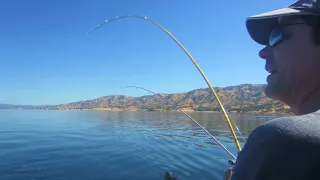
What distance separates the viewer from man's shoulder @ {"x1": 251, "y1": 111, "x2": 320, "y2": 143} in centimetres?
110

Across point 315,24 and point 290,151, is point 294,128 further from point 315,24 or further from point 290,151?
point 315,24

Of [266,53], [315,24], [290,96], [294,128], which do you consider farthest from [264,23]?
[294,128]

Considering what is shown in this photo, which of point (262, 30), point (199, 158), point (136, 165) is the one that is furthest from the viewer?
point (199, 158)

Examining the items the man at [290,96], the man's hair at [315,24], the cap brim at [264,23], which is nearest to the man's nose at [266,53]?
the man at [290,96]

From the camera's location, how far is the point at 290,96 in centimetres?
178

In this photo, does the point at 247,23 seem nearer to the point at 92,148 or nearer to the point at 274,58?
the point at 274,58

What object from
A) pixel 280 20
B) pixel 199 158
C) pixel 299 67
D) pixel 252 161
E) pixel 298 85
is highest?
pixel 280 20

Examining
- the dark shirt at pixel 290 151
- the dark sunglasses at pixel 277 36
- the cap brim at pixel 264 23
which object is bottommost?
the dark shirt at pixel 290 151

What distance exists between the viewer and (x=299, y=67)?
5.26 ft

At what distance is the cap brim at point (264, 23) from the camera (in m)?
1.63

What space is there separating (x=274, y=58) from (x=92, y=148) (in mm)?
23736

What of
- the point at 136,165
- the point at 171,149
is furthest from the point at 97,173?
the point at 171,149

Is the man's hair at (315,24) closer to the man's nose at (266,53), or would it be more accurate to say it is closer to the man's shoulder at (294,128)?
the man's nose at (266,53)

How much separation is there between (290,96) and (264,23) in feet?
2.23
